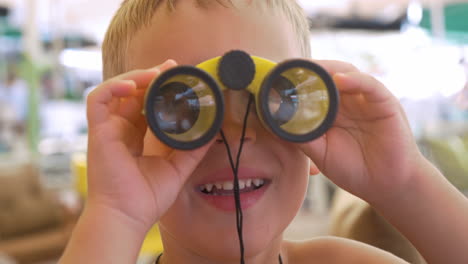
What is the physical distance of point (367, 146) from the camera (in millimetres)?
796

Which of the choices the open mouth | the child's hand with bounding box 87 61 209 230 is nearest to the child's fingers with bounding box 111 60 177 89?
the child's hand with bounding box 87 61 209 230

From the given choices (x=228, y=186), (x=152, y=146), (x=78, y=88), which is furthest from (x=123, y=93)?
(x=78, y=88)

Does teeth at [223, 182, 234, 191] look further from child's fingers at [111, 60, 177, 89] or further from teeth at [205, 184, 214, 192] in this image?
child's fingers at [111, 60, 177, 89]

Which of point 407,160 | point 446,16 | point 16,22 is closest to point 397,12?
point 446,16

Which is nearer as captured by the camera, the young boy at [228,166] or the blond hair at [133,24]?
the young boy at [228,166]

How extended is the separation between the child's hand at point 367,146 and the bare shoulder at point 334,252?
0.80ft

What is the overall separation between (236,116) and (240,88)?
79 mm

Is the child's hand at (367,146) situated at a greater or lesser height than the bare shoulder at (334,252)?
greater

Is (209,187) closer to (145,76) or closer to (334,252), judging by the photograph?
(145,76)

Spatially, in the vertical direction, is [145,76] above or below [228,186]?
above

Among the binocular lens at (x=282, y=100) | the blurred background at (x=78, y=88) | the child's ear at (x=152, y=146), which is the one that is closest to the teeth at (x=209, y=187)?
the child's ear at (x=152, y=146)

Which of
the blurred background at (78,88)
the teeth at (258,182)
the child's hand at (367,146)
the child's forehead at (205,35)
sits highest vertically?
the child's forehead at (205,35)

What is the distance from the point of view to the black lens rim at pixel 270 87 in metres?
0.62

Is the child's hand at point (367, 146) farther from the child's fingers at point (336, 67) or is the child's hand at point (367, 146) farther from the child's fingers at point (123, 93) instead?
the child's fingers at point (123, 93)
